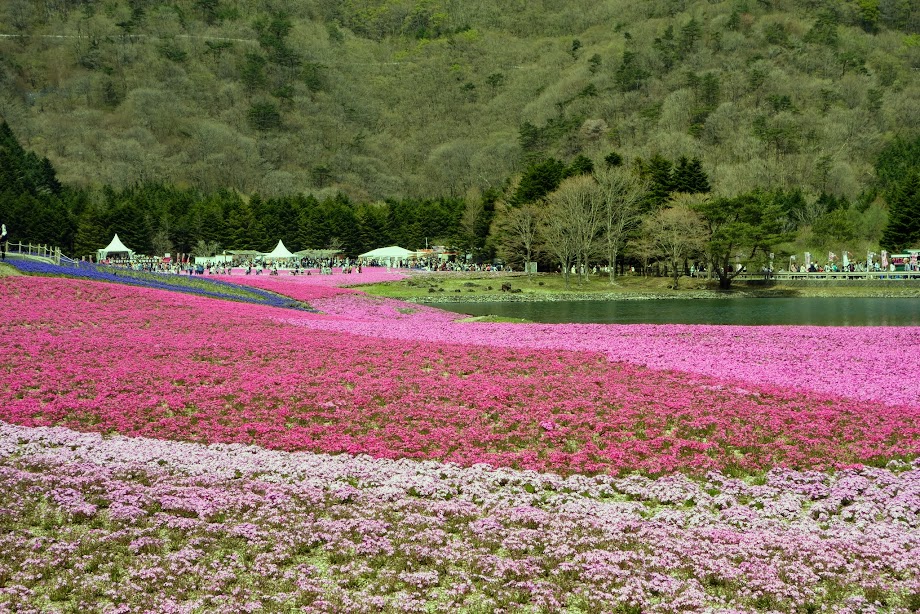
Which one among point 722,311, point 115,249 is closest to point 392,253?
point 115,249

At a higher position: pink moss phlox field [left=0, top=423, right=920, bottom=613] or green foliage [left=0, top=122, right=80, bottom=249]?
green foliage [left=0, top=122, right=80, bottom=249]

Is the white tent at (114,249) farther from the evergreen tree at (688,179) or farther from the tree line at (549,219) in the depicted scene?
the evergreen tree at (688,179)

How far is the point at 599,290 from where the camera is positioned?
79.2 metres

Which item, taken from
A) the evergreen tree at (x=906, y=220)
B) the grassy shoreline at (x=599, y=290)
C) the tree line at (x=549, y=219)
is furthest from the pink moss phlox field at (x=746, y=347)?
the evergreen tree at (x=906, y=220)

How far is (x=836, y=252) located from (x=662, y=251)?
3720 cm

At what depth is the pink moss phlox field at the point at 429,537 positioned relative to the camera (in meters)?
9.11

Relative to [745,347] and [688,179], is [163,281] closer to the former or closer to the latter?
[745,347]

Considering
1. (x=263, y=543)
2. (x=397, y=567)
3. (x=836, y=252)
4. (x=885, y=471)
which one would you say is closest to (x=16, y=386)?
(x=263, y=543)

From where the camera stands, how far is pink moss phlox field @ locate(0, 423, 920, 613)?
29.9 feet

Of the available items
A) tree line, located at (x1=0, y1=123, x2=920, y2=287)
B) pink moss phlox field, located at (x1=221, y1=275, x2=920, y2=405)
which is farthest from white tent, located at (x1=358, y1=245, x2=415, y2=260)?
pink moss phlox field, located at (x1=221, y1=275, x2=920, y2=405)

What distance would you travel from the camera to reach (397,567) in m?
9.92

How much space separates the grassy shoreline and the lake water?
4182 mm

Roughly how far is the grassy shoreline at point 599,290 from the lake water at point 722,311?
4.18 meters

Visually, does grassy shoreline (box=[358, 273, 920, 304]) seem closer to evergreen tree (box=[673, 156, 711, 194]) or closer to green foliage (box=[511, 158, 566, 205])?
evergreen tree (box=[673, 156, 711, 194])
